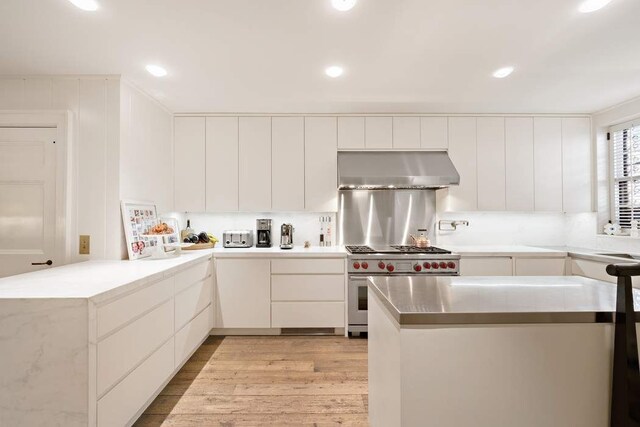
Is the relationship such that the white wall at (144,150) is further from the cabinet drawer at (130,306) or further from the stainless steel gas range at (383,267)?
the stainless steel gas range at (383,267)

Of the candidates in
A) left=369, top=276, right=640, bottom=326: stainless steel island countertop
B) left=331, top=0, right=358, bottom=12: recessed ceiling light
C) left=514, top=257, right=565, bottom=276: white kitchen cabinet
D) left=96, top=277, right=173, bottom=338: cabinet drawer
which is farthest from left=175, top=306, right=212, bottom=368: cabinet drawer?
left=514, top=257, right=565, bottom=276: white kitchen cabinet

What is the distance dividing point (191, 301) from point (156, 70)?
1.99 metres

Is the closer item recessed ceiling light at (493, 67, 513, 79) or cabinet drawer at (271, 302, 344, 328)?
recessed ceiling light at (493, 67, 513, 79)

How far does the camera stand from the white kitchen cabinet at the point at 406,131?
11.9 ft

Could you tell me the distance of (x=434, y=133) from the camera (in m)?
3.66

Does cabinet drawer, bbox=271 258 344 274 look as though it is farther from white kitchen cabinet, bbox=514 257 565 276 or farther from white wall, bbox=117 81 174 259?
white kitchen cabinet, bbox=514 257 565 276

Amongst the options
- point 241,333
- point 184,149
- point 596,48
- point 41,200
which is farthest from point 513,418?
point 184,149

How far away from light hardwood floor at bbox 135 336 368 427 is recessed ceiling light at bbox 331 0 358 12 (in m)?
2.51

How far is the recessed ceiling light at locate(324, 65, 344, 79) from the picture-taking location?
2486 millimetres

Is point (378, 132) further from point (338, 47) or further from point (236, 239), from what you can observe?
point (236, 239)

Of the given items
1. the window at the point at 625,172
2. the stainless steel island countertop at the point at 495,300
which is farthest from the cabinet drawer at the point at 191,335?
the window at the point at 625,172

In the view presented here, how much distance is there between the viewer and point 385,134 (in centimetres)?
364

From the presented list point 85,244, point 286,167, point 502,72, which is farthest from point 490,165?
point 85,244

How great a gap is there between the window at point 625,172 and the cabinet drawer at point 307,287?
3305 millimetres
